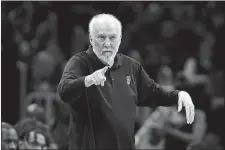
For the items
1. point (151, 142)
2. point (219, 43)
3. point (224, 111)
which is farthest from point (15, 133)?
point (219, 43)

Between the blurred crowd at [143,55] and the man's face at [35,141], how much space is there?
0.79m

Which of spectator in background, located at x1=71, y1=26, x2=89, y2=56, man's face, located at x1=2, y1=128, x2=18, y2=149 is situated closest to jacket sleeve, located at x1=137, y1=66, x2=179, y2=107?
man's face, located at x1=2, y1=128, x2=18, y2=149

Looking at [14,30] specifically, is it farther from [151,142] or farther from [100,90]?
[100,90]

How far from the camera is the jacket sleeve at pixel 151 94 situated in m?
5.64

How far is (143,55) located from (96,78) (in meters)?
6.84

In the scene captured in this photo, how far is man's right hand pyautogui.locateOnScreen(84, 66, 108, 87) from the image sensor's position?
4.91 meters

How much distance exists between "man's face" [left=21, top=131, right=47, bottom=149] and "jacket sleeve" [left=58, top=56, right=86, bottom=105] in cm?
323

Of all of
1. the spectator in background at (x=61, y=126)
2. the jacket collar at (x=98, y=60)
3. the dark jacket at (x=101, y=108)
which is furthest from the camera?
the spectator in background at (x=61, y=126)

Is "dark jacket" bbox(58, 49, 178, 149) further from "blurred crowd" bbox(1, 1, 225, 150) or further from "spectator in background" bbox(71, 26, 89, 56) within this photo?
"spectator in background" bbox(71, 26, 89, 56)

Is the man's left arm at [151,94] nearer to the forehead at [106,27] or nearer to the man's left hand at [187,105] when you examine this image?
the man's left hand at [187,105]

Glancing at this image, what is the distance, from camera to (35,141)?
330 inches

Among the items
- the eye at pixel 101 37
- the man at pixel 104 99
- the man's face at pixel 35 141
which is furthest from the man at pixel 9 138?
the eye at pixel 101 37

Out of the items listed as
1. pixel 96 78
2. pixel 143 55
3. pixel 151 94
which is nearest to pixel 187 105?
pixel 151 94

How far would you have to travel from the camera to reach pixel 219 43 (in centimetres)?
1177
